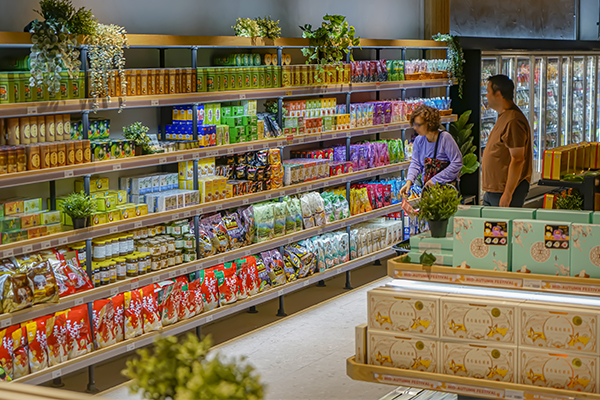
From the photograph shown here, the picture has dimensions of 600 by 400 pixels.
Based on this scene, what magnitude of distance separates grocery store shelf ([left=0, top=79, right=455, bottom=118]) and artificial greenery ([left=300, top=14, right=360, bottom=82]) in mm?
273

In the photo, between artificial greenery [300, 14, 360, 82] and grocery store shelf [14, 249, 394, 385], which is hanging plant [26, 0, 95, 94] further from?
artificial greenery [300, 14, 360, 82]

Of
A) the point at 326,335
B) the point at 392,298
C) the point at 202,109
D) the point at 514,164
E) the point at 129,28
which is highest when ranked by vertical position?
the point at 129,28

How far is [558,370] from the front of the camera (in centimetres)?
304

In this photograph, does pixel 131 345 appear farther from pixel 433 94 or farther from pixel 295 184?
pixel 433 94

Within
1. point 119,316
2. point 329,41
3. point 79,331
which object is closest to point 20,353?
point 79,331

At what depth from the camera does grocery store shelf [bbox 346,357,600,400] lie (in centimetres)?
300

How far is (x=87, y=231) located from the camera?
4832 millimetres

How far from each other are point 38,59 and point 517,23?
357 inches

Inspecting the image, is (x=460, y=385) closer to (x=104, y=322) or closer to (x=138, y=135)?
(x=104, y=322)

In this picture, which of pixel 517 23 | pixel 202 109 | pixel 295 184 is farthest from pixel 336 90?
pixel 517 23

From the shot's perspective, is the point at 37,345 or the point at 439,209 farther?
the point at 37,345

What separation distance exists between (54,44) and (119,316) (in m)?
1.88

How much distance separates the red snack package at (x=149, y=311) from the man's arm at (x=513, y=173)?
2604 millimetres

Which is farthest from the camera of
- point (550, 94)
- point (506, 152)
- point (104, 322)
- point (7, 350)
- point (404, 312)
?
point (550, 94)
